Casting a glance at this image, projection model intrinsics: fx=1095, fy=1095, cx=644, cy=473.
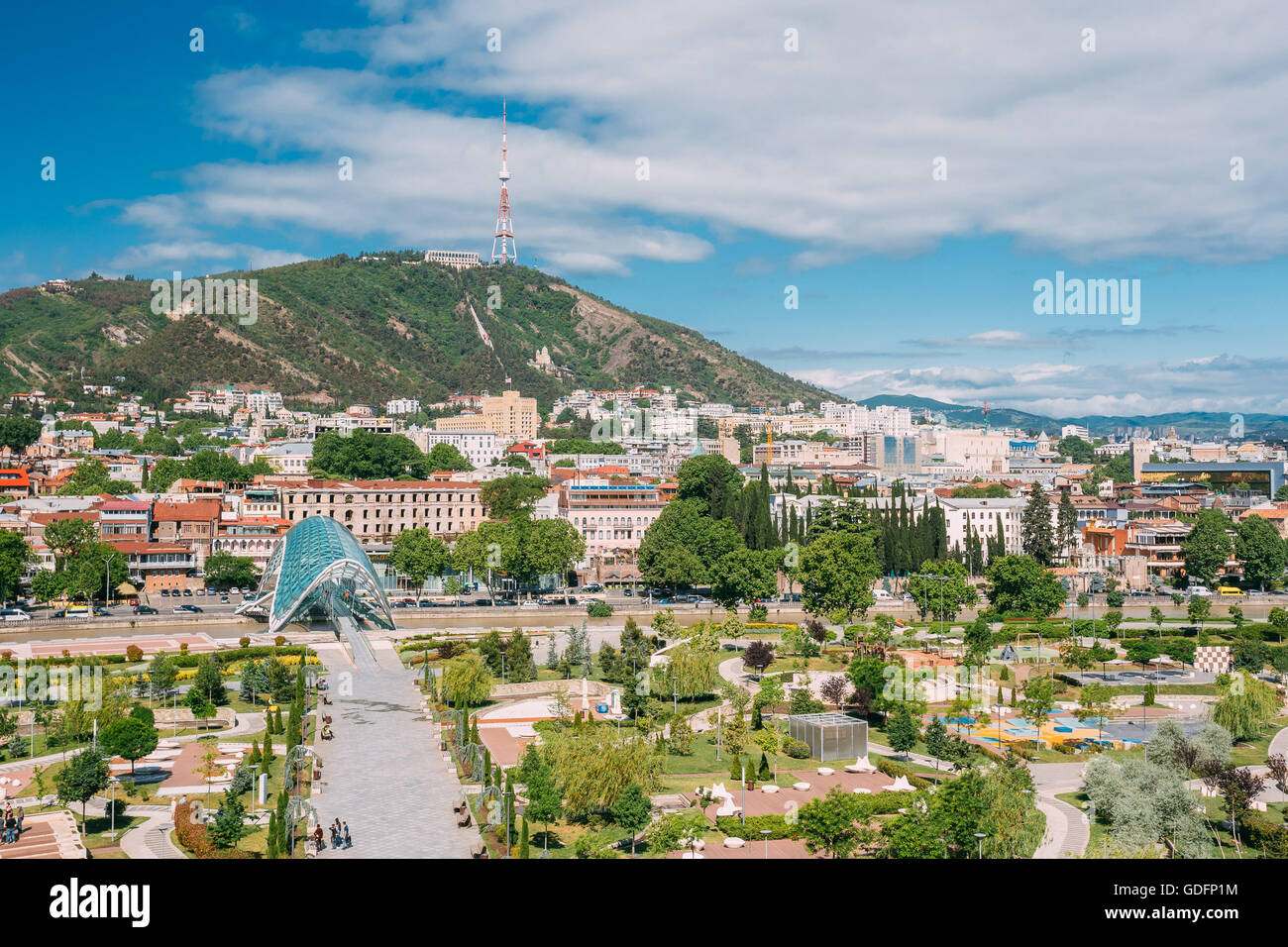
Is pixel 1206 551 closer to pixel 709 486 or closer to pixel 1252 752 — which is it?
pixel 709 486

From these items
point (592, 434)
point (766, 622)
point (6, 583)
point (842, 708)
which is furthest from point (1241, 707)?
point (592, 434)

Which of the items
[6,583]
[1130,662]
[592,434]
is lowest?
[1130,662]

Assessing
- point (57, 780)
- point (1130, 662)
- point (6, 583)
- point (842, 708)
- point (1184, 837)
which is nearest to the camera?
point (1184, 837)

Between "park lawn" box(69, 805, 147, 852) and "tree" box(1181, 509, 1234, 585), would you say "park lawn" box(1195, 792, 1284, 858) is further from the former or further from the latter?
"tree" box(1181, 509, 1234, 585)

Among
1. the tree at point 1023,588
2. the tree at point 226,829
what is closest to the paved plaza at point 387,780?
the tree at point 226,829

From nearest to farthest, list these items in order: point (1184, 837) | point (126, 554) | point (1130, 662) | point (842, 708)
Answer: point (1184, 837) → point (842, 708) → point (1130, 662) → point (126, 554)

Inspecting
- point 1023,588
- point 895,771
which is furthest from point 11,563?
point 1023,588
